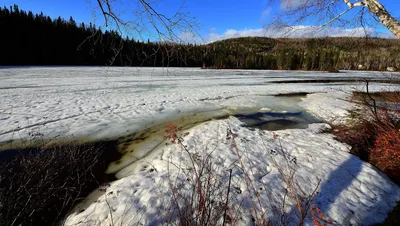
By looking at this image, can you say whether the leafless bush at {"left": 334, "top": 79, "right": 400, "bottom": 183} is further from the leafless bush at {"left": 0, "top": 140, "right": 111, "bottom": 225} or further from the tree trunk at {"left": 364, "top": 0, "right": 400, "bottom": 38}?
the leafless bush at {"left": 0, "top": 140, "right": 111, "bottom": 225}

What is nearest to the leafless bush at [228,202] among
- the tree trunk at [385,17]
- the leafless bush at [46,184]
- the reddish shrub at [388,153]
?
the leafless bush at [46,184]

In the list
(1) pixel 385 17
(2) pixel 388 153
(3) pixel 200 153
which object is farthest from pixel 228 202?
(2) pixel 388 153

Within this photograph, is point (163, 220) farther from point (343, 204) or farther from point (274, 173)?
point (343, 204)

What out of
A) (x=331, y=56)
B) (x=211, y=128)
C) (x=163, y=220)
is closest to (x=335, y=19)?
(x=211, y=128)

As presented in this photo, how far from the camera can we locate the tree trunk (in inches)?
109

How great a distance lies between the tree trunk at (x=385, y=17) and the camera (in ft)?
9.11

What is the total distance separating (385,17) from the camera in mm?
2891

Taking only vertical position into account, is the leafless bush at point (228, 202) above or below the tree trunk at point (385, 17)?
below

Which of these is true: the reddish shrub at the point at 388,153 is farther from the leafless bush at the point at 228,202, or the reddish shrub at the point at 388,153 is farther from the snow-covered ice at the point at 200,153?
the leafless bush at the point at 228,202

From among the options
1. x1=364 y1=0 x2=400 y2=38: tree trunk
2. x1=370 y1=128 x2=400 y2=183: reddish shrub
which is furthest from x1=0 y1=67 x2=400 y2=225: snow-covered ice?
x1=364 y1=0 x2=400 y2=38: tree trunk

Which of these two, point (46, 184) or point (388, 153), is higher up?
point (388, 153)

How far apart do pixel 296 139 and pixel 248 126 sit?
1.36 m

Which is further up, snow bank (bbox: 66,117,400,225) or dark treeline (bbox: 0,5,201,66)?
dark treeline (bbox: 0,5,201,66)

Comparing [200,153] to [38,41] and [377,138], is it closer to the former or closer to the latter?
[377,138]
